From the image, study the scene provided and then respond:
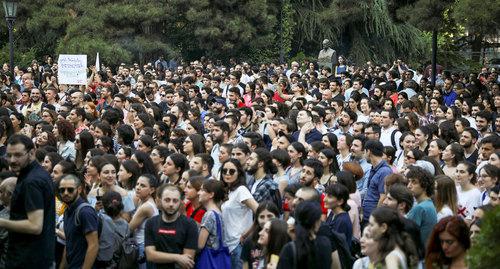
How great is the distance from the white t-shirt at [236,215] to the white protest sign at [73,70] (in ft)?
43.7

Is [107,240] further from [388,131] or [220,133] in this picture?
[388,131]

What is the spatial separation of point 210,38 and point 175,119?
23.7 m

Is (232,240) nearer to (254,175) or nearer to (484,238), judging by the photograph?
(254,175)

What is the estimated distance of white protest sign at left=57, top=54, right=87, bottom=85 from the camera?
2239 cm

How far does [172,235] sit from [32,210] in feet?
5.09

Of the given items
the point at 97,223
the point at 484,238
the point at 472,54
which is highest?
the point at 484,238

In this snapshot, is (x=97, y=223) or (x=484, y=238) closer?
(x=484, y=238)

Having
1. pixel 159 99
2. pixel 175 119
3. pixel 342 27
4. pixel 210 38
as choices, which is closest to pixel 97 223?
pixel 175 119

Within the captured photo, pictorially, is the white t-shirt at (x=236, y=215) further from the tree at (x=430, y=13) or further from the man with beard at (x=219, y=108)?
the tree at (x=430, y=13)

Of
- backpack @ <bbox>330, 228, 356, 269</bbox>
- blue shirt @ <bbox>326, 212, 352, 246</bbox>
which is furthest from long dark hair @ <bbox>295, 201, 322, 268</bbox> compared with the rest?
blue shirt @ <bbox>326, 212, 352, 246</bbox>

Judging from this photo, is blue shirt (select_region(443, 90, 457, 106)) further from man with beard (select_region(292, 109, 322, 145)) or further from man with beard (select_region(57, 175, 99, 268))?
man with beard (select_region(57, 175, 99, 268))

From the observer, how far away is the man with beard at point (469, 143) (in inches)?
512

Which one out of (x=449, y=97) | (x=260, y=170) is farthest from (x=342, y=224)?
(x=449, y=97)

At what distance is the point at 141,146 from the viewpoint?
12.9 metres
